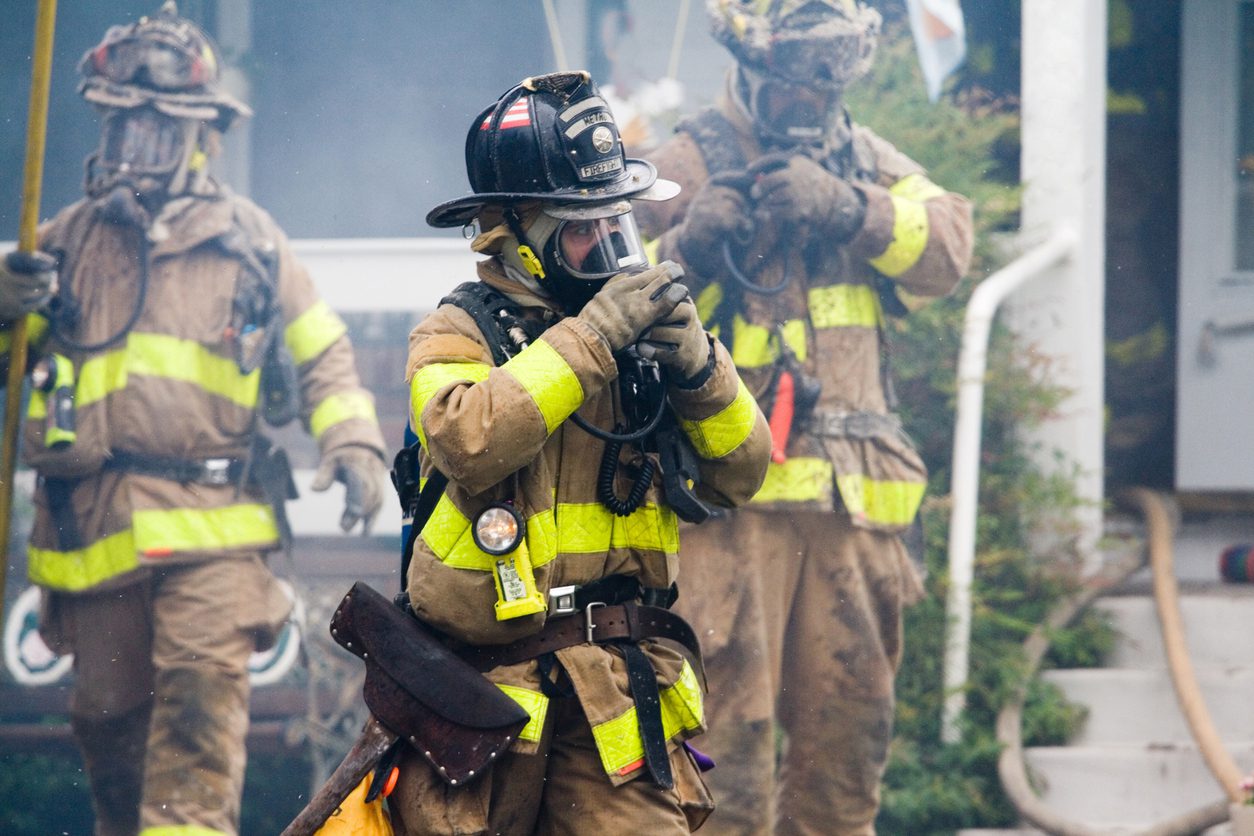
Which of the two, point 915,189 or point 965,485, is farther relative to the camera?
point 965,485

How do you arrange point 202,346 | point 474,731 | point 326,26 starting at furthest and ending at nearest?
point 326,26
point 202,346
point 474,731

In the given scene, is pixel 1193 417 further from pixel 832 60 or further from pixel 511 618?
pixel 511 618

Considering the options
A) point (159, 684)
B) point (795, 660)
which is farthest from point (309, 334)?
point (795, 660)

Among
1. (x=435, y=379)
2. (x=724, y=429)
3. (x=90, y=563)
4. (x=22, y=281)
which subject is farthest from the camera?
(x=90, y=563)

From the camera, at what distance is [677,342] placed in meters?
3.04

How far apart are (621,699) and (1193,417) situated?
5.49m

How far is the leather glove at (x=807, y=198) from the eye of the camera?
16.3ft

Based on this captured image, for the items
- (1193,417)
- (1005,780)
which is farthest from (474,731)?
(1193,417)

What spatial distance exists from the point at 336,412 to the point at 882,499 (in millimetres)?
1977

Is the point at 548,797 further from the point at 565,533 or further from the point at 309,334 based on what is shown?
the point at 309,334

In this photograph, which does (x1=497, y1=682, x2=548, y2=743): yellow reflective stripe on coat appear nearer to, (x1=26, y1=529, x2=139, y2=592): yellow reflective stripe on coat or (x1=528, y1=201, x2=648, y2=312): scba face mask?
(x1=528, y1=201, x2=648, y2=312): scba face mask

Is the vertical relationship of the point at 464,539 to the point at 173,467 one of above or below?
below

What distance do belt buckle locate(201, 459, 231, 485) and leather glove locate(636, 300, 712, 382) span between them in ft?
9.21

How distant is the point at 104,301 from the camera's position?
17.7 feet
